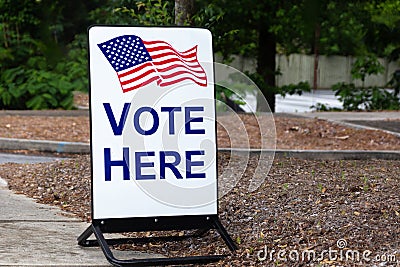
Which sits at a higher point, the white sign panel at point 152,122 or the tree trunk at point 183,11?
the tree trunk at point 183,11

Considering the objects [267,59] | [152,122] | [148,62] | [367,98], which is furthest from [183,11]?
[367,98]

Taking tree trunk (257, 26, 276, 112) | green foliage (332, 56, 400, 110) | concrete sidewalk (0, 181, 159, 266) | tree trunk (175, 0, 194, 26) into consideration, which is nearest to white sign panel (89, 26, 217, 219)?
concrete sidewalk (0, 181, 159, 266)

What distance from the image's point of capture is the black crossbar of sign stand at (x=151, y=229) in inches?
189

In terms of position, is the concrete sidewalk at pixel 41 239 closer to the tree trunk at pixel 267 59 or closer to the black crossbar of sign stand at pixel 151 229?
A: the black crossbar of sign stand at pixel 151 229

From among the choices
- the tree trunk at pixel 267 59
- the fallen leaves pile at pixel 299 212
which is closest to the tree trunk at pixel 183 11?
the fallen leaves pile at pixel 299 212

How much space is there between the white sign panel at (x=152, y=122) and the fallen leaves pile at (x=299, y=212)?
0.39 meters

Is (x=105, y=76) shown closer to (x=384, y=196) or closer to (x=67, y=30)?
(x=384, y=196)

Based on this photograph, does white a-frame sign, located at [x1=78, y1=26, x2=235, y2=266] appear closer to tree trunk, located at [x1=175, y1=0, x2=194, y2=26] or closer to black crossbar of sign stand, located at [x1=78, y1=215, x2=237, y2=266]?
black crossbar of sign stand, located at [x1=78, y1=215, x2=237, y2=266]

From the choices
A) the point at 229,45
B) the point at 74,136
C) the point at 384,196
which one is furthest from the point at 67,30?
the point at 384,196

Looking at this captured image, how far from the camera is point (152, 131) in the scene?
509 cm

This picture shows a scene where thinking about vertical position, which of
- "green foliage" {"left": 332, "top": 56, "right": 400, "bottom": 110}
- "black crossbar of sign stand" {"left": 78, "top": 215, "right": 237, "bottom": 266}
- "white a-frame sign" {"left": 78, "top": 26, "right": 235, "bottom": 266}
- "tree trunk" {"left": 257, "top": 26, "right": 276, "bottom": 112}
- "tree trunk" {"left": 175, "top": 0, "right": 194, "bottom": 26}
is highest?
"tree trunk" {"left": 175, "top": 0, "right": 194, "bottom": 26}

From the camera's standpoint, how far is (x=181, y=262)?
484 cm

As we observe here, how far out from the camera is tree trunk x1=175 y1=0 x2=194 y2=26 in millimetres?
7473

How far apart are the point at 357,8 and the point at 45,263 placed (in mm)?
11838
